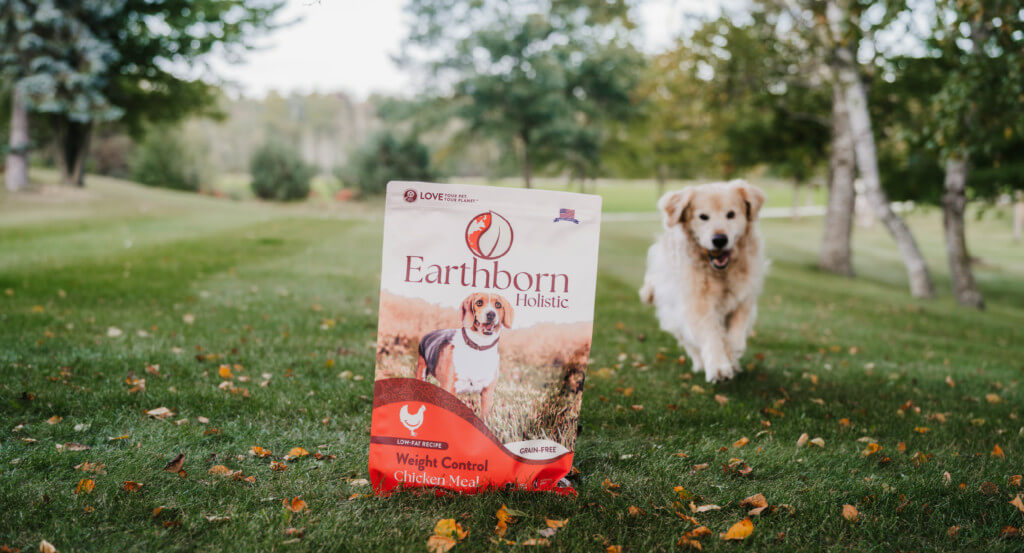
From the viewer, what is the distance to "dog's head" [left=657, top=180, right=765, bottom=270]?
4402mm

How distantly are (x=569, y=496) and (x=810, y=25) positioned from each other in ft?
47.6

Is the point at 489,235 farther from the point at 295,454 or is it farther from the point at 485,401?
the point at 295,454

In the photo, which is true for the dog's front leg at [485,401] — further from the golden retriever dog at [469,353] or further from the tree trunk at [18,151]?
the tree trunk at [18,151]

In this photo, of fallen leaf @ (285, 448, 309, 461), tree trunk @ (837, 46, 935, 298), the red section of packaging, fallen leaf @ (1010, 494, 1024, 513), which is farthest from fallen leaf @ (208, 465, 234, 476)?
tree trunk @ (837, 46, 935, 298)

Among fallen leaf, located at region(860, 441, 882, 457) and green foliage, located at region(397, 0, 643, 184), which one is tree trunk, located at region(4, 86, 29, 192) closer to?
green foliage, located at region(397, 0, 643, 184)

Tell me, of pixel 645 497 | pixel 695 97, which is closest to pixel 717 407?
pixel 645 497

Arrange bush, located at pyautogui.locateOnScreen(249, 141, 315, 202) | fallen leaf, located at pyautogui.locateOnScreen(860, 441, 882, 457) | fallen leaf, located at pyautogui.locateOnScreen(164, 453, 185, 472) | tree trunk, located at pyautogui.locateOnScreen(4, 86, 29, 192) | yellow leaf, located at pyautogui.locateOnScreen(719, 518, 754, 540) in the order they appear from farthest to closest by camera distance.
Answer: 1. bush, located at pyautogui.locateOnScreen(249, 141, 315, 202)
2. tree trunk, located at pyautogui.locateOnScreen(4, 86, 29, 192)
3. fallen leaf, located at pyautogui.locateOnScreen(860, 441, 882, 457)
4. fallen leaf, located at pyautogui.locateOnScreen(164, 453, 185, 472)
5. yellow leaf, located at pyautogui.locateOnScreen(719, 518, 754, 540)

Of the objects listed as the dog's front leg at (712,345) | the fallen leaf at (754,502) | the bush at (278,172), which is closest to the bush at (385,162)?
the bush at (278,172)

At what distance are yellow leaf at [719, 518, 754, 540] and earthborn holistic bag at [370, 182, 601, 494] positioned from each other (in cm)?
78

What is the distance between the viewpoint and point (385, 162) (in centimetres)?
3341

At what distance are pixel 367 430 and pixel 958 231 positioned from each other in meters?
13.9

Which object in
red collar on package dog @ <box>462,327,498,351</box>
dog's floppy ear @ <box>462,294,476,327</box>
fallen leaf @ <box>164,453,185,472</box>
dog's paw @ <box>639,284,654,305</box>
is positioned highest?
dog's floppy ear @ <box>462,294,476,327</box>

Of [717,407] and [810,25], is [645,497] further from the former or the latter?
[810,25]

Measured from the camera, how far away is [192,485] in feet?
8.73
